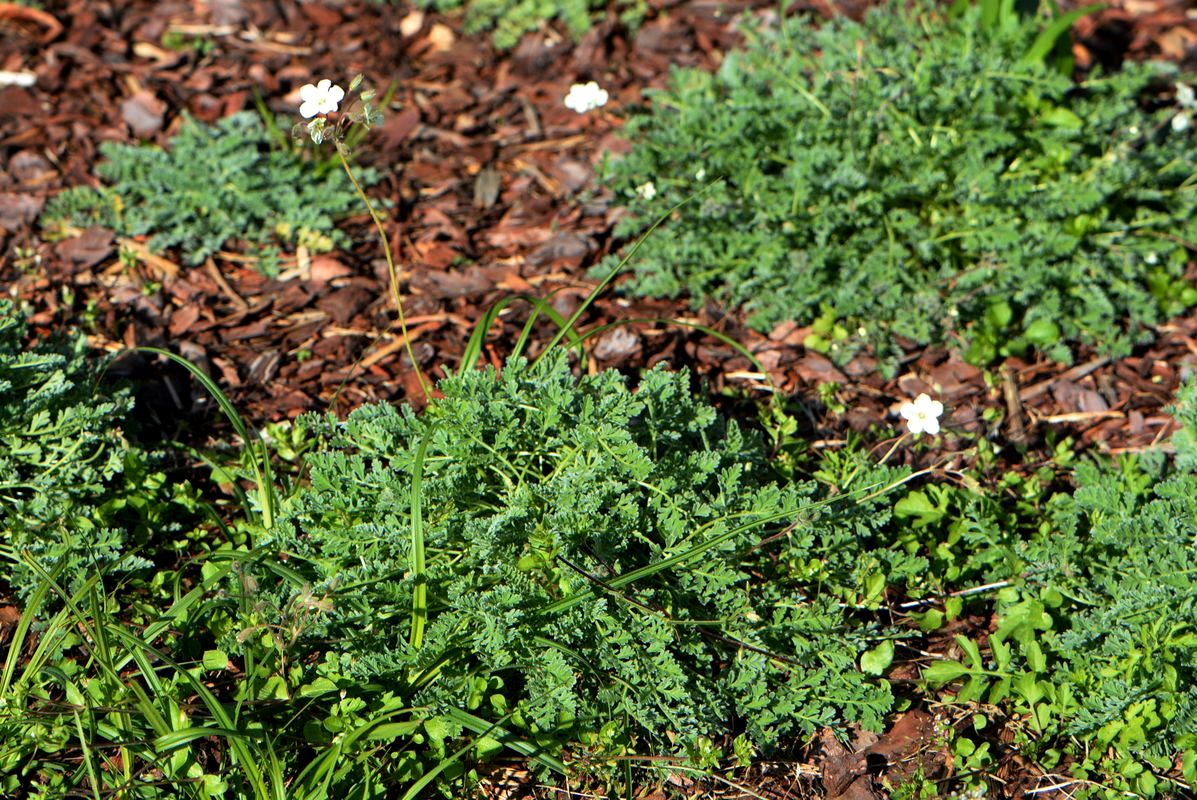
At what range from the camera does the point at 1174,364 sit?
13.0ft

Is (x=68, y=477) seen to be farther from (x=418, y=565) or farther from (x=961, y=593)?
(x=961, y=593)

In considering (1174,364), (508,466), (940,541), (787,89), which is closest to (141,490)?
(508,466)

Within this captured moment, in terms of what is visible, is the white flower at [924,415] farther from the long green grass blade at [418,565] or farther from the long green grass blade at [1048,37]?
the long green grass blade at [1048,37]

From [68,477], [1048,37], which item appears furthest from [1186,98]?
[68,477]

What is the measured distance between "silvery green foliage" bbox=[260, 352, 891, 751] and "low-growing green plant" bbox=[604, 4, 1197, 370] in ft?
3.60

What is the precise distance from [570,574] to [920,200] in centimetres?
206

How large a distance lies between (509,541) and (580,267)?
1710 mm

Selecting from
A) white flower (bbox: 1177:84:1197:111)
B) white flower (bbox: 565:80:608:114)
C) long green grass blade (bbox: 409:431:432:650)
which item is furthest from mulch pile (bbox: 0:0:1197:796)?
long green grass blade (bbox: 409:431:432:650)

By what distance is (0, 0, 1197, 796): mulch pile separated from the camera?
3811 millimetres

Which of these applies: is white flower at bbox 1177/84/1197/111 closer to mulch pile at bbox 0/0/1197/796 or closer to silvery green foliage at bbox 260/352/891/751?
mulch pile at bbox 0/0/1197/796

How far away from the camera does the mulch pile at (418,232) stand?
381 cm

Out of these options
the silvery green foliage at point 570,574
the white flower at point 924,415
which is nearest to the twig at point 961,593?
the silvery green foliage at point 570,574

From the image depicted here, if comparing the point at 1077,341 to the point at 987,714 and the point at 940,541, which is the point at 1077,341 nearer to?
the point at 940,541

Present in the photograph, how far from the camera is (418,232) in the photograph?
4.43m
